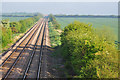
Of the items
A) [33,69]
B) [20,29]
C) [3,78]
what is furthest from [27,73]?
[20,29]

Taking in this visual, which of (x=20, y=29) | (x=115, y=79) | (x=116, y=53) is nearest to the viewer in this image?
(x=115, y=79)

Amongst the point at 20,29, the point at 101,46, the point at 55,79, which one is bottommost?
the point at 55,79

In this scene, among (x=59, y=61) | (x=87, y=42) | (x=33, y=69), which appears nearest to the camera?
(x=87, y=42)

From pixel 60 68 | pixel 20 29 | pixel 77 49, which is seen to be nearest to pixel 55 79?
pixel 60 68

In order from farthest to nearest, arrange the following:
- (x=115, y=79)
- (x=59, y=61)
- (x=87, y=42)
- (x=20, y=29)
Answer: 1. (x=20, y=29)
2. (x=59, y=61)
3. (x=87, y=42)
4. (x=115, y=79)

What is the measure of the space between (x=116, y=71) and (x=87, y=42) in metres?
3.90

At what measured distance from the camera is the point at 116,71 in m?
9.21

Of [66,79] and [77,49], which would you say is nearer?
[77,49]

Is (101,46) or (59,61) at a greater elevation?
(101,46)

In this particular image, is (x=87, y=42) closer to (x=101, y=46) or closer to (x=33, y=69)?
(x=101, y=46)

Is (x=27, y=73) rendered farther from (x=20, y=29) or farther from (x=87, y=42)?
(x=20, y=29)

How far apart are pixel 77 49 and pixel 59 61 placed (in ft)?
26.0

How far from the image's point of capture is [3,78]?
14.0 m

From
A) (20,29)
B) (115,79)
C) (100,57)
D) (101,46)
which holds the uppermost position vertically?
(20,29)
